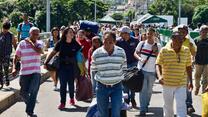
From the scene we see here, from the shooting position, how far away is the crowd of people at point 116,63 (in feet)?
28.9

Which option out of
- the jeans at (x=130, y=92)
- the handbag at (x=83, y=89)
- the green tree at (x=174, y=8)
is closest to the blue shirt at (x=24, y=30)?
the handbag at (x=83, y=89)

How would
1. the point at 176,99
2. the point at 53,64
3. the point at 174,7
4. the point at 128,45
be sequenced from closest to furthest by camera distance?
the point at 176,99, the point at 128,45, the point at 53,64, the point at 174,7

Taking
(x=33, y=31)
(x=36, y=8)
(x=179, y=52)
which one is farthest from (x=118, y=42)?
(x=36, y=8)

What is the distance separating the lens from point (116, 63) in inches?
346

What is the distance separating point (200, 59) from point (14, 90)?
174 inches

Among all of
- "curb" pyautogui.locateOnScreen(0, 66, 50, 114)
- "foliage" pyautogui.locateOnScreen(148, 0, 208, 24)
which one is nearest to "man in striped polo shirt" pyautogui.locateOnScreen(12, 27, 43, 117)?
"curb" pyautogui.locateOnScreen(0, 66, 50, 114)

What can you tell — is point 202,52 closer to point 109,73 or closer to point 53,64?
point 53,64

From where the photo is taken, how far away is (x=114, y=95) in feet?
28.9

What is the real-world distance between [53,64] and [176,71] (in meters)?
3.78

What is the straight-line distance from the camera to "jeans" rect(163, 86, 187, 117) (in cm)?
930

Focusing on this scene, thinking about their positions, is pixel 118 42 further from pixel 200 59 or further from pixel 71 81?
pixel 200 59

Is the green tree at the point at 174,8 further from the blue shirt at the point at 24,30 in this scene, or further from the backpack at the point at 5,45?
the backpack at the point at 5,45

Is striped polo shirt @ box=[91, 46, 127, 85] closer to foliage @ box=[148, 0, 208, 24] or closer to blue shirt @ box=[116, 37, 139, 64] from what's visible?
blue shirt @ box=[116, 37, 139, 64]

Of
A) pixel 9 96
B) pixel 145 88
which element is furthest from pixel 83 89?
pixel 145 88
